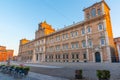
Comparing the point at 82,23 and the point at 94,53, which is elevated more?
the point at 82,23

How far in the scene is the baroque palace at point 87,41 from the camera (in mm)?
26000

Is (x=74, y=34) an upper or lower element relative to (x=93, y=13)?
lower

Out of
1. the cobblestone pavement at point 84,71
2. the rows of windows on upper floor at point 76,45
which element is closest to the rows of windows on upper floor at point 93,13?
the rows of windows on upper floor at point 76,45

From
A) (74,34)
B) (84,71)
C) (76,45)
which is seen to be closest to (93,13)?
(74,34)

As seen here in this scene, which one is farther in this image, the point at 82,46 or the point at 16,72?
the point at 82,46

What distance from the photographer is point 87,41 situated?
29.1 m

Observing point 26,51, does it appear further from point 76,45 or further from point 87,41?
point 87,41

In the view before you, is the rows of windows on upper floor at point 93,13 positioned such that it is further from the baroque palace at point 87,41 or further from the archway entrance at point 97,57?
the archway entrance at point 97,57

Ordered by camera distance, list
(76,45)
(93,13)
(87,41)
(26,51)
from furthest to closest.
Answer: (26,51), (76,45), (93,13), (87,41)

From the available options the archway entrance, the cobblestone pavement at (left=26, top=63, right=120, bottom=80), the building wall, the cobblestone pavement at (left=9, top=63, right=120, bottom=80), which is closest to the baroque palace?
the archway entrance

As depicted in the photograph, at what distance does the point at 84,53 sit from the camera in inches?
1158

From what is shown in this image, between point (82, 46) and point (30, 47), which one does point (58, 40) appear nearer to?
point (82, 46)

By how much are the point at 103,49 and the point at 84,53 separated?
18.5ft

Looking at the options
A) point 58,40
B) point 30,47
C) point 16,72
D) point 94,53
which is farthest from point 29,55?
point 16,72
